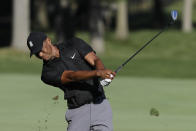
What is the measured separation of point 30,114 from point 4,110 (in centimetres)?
88

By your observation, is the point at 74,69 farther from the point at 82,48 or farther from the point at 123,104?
the point at 123,104

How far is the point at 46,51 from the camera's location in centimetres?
798

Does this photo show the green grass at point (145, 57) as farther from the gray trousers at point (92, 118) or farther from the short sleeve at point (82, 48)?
the short sleeve at point (82, 48)

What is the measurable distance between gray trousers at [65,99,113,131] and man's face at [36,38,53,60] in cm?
85

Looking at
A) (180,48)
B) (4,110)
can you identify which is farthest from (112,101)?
(180,48)

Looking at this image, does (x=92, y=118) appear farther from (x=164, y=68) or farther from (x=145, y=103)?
(x=164, y=68)

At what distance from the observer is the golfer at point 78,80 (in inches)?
318

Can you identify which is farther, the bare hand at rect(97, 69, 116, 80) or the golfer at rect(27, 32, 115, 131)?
the golfer at rect(27, 32, 115, 131)

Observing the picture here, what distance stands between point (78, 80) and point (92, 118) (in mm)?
640

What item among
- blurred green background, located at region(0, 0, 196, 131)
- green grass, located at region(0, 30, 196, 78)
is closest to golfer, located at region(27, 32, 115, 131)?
blurred green background, located at region(0, 0, 196, 131)

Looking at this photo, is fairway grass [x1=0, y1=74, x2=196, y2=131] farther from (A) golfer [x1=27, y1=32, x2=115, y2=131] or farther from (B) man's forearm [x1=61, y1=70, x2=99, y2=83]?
(B) man's forearm [x1=61, y1=70, x2=99, y2=83]

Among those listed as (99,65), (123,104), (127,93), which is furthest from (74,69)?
(127,93)

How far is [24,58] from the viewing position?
3219cm

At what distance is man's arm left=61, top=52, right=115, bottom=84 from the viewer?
7730mm
